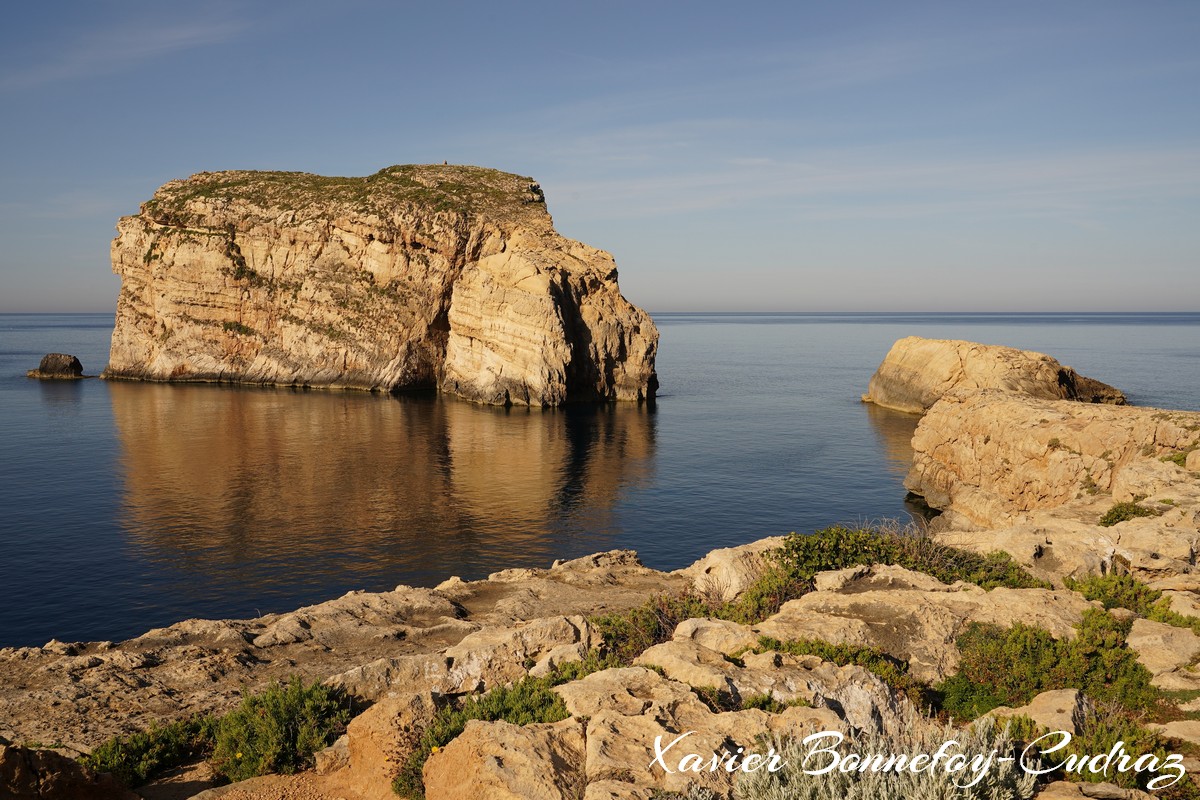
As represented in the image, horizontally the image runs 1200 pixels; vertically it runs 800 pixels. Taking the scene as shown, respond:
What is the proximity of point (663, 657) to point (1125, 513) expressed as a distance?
2084cm


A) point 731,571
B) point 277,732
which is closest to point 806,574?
point 731,571

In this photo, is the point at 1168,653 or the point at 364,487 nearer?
the point at 1168,653

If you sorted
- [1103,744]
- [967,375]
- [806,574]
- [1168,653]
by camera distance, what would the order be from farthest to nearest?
[967,375], [806,574], [1168,653], [1103,744]

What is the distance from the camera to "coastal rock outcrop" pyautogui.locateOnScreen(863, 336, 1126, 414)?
7812 cm

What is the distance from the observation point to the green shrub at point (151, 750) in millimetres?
13242

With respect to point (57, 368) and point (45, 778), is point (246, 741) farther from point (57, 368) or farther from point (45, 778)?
point (57, 368)

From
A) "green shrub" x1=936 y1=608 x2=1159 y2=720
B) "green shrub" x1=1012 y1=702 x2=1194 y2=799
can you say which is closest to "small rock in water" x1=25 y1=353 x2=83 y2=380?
"green shrub" x1=936 y1=608 x2=1159 y2=720

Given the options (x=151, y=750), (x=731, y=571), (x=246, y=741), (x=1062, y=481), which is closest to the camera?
(x=246, y=741)

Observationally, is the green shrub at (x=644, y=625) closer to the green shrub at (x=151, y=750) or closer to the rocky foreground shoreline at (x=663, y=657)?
the rocky foreground shoreline at (x=663, y=657)

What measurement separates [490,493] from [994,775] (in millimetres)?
45442

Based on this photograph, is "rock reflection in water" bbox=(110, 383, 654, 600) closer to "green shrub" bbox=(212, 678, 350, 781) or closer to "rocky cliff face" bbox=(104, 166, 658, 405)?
"rocky cliff face" bbox=(104, 166, 658, 405)

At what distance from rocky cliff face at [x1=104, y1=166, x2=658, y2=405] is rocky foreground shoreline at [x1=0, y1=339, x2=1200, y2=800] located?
71.3 metres

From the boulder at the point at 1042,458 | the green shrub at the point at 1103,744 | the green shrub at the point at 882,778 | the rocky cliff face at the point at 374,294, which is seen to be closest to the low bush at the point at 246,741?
the green shrub at the point at 882,778

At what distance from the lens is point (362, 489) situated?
5350cm
